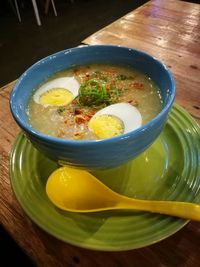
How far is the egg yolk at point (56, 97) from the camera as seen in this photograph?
0.77m

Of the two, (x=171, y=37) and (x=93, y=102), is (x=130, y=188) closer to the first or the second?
(x=93, y=102)

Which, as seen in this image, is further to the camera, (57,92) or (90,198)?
(57,92)

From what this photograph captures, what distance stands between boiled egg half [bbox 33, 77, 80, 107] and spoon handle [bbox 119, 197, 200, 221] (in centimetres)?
31

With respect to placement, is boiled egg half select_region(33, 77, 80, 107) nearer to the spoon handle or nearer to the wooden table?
the wooden table

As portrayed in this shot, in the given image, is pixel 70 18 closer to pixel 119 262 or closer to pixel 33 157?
pixel 33 157

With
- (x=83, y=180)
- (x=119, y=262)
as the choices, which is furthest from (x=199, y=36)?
(x=119, y=262)

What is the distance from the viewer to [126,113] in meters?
0.71

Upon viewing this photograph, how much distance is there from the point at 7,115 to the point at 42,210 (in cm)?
39

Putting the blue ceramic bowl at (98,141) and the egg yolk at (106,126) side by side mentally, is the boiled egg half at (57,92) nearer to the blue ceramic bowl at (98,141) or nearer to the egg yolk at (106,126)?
the blue ceramic bowl at (98,141)

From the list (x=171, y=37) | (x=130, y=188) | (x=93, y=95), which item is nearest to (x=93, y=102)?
(x=93, y=95)

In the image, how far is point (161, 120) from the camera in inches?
22.0

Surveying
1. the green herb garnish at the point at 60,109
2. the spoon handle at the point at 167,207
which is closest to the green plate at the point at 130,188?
the spoon handle at the point at 167,207

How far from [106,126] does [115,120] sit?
3 centimetres

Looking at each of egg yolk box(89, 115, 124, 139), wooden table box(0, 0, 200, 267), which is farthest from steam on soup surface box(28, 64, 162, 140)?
wooden table box(0, 0, 200, 267)
